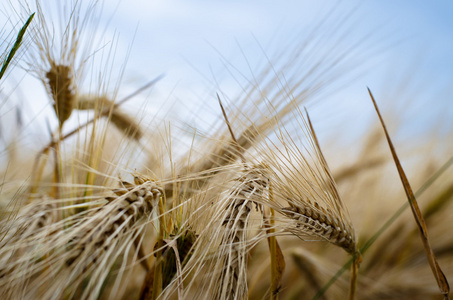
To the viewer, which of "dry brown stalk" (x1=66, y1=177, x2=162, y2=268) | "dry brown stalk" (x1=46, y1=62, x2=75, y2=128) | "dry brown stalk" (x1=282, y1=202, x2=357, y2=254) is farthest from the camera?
"dry brown stalk" (x1=46, y1=62, x2=75, y2=128)

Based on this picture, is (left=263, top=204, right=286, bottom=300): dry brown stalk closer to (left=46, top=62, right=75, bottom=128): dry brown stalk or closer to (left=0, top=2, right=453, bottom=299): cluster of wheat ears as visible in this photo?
(left=0, top=2, right=453, bottom=299): cluster of wheat ears

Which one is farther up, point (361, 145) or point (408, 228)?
point (361, 145)

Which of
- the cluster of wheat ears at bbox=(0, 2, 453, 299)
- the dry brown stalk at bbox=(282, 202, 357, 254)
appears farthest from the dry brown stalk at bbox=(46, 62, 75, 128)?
the dry brown stalk at bbox=(282, 202, 357, 254)

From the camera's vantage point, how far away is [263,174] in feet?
1.75

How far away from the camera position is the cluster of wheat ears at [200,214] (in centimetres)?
43

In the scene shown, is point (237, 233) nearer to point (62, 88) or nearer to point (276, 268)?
point (276, 268)

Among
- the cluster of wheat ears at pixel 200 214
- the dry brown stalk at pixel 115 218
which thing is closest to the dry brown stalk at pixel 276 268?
the cluster of wheat ears at pixel 200 214

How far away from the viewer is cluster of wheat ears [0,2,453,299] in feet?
1.41

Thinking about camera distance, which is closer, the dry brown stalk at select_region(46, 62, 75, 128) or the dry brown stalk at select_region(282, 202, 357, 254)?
the dry brown stalk at select_region(282, 202, 357, 254)

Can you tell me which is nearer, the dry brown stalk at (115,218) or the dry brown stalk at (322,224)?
the dry brown stalk at (115,218)

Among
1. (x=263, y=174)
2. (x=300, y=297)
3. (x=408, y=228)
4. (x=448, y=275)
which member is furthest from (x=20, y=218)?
(x=448, y=275)

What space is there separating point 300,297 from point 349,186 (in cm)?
33

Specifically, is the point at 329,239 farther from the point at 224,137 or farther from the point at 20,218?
the point at 20,218

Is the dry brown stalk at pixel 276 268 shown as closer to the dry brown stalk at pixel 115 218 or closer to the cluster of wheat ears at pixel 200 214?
the cluster of wheat ears at pixel 200 214
